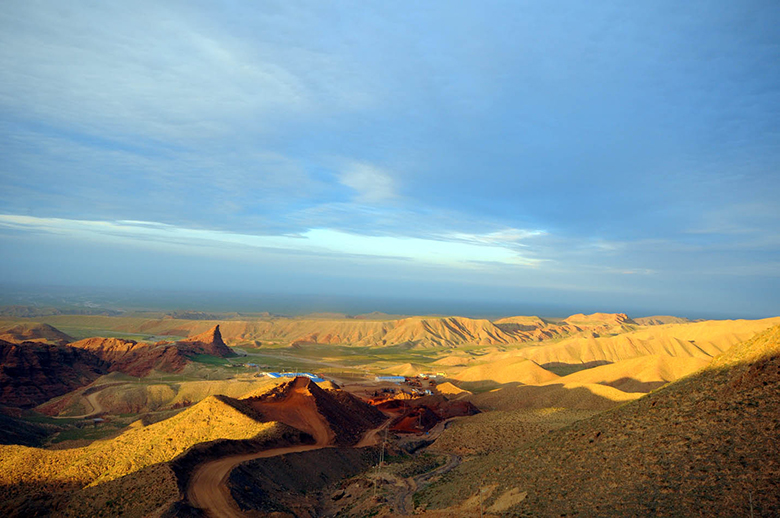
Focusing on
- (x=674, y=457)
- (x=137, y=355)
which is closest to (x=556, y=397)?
(x=674, y=457)

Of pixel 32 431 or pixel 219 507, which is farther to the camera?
pixel 32 431

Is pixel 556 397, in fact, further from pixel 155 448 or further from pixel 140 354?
pixel 140 354

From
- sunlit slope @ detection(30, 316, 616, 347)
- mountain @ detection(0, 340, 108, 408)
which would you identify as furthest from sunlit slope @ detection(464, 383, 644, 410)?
sunlit slope @ detection(30, 316, 616, 347)

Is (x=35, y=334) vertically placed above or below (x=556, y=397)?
below

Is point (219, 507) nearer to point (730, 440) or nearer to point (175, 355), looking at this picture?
point (730, 440)

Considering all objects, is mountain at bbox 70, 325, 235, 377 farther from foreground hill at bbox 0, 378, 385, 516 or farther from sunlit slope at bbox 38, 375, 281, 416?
foreground hill at bbox 0, 378, 385, 516

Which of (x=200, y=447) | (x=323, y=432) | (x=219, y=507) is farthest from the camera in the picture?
(x=323, y=432)

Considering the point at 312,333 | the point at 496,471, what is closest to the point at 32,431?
the point at 496,471
